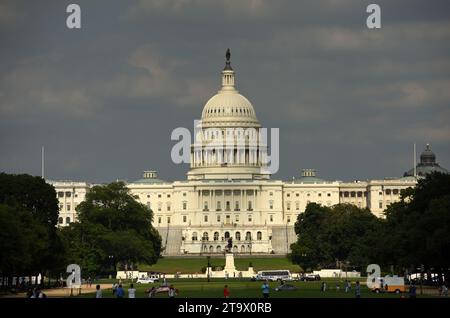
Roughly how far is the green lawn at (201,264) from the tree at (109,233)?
133 inches

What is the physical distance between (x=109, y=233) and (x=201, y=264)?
1426 inches

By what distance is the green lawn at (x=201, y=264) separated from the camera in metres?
160

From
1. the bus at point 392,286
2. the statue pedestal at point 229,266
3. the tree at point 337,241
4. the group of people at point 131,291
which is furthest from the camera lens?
the statue pedestal at point 229,266

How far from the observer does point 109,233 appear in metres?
137

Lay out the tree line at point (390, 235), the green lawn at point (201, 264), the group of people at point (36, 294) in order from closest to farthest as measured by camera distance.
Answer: the group of people at point (36, 294) → the tree line at point (390, 235) → the green lawn at point (201, 264)

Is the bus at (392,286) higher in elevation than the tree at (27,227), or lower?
lower

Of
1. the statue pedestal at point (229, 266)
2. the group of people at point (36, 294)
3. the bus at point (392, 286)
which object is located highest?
the statue pedestal at point (229, 266)

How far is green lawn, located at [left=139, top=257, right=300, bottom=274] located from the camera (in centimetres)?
16000

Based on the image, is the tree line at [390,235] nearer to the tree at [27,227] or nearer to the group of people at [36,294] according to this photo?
the tree at [27,227]

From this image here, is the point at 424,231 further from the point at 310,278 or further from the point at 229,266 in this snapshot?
the point at 229,266

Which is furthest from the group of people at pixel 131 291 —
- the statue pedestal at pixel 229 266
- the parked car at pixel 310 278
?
the statue pedestal at pixel 229 266

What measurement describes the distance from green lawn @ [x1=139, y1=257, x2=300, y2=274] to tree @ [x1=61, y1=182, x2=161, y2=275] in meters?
3.37

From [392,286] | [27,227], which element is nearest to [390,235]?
[392,286]

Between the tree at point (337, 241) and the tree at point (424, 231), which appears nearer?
the tree at point (424, 231)
